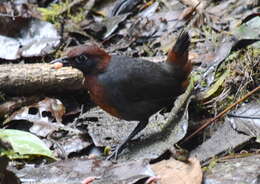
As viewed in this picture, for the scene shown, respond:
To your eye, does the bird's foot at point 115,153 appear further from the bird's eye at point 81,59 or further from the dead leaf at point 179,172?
the bird's eye at point 81,59

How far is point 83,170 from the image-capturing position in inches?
152

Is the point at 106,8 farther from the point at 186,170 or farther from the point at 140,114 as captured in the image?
the point at 186,170

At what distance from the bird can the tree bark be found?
1.74ft

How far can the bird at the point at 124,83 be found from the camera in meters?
4.33

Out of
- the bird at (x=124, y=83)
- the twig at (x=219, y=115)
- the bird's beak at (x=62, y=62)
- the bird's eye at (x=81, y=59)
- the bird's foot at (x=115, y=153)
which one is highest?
the bird's eye at (x=81, y=59)

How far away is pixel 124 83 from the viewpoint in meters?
4.34

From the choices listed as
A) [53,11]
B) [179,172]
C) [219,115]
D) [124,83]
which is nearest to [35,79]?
[124,83]

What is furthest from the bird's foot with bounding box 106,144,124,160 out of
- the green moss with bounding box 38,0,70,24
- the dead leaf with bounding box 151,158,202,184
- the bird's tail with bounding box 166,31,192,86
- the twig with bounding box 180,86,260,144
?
the green moss with bounding box 38,0,70,24

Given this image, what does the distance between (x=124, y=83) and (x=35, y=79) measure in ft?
3.36

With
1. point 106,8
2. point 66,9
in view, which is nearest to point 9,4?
point 66,9

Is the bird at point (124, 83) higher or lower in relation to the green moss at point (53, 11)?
higher

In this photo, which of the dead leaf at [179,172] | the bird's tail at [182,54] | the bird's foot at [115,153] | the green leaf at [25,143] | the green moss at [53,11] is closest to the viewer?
the dead leaf at [179,172]

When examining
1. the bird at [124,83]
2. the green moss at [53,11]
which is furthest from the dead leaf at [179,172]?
the green moss at [53,11]

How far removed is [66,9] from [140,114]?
9.50ft
